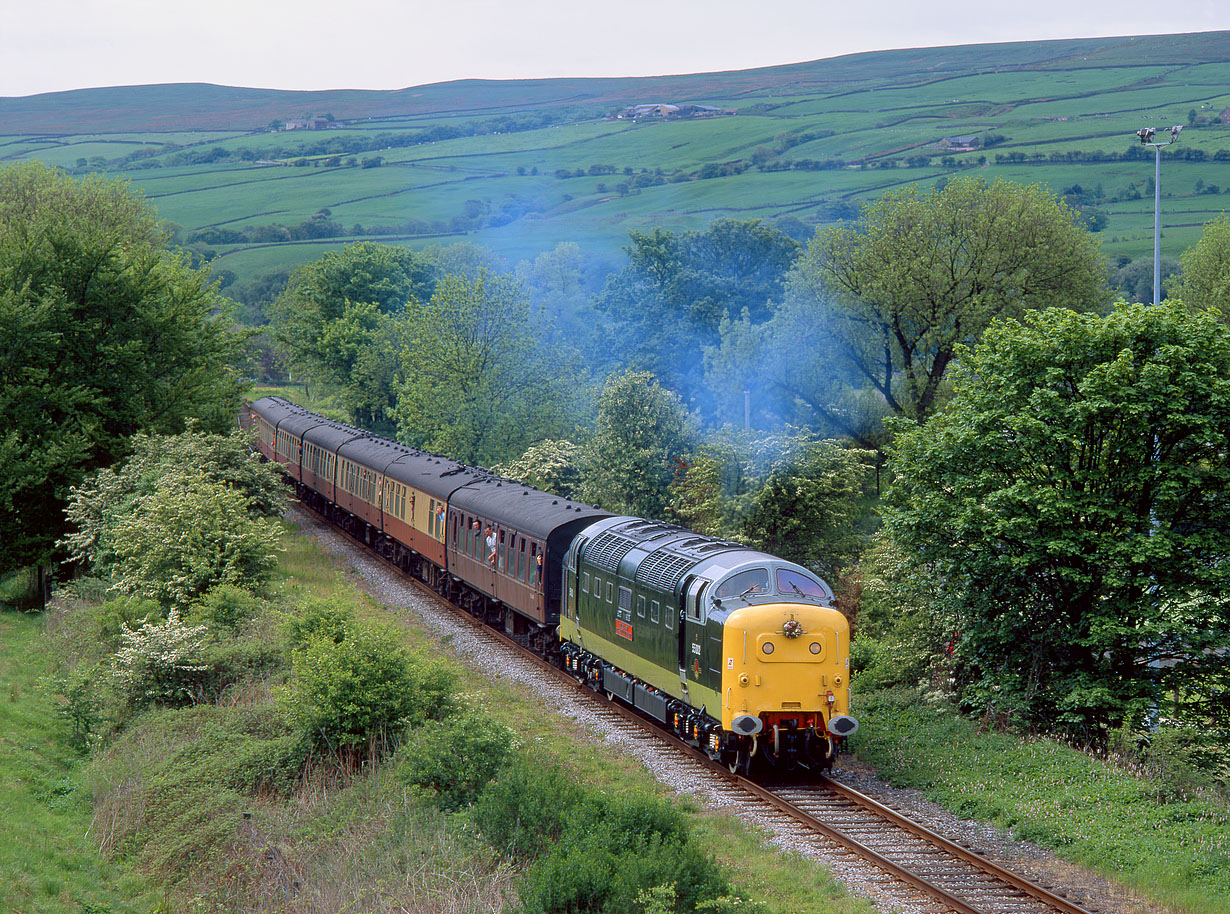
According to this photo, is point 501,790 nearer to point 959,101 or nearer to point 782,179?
point 782,179

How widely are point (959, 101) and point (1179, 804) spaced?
160584 mm

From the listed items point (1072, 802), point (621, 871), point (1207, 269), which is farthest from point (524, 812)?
point (1207, 269)

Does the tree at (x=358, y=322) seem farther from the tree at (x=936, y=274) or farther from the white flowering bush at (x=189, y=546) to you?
the white flowering bush at (x=189, y=546)

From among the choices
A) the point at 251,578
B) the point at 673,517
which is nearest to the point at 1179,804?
the point at 251,578

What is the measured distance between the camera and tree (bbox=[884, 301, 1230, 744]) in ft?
57.5

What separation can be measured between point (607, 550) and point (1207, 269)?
4211 centimetres

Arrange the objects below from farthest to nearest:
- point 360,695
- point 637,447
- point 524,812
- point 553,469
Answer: point 553,469
point 637,447
point 360,695
point 524,812

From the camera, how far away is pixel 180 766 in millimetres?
17062

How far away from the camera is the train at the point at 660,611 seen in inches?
614

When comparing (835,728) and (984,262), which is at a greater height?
(984,262)

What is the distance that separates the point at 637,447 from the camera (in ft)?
118

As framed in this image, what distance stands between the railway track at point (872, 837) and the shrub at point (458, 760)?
3324mm

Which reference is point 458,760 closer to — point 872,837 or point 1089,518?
point 872,837

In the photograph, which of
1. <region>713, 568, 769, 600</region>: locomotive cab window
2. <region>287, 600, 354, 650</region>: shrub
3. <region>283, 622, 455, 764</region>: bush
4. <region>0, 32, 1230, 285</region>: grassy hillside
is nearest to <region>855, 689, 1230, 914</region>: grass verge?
<region>713, 568, 769, 600</region>: locomotive cab window
